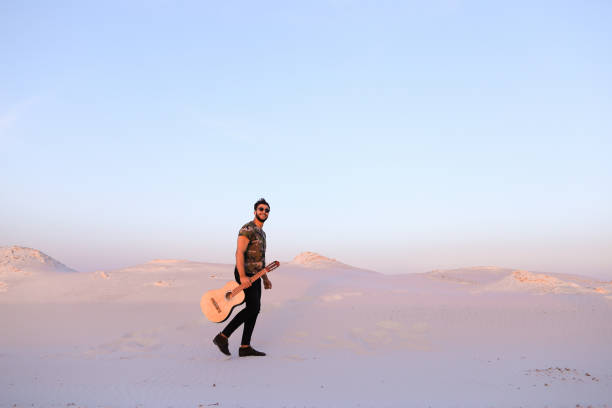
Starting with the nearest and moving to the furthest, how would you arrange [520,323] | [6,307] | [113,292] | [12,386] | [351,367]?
1. [12,386]
2. [351,367]
3. [520,323]
4. [6,307]
5. [113,292]

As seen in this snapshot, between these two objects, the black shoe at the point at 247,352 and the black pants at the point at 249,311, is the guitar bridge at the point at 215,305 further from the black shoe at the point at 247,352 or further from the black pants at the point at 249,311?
the black shoe at the point at 247,352

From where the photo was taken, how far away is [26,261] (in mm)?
15117

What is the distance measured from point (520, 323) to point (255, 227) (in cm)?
670

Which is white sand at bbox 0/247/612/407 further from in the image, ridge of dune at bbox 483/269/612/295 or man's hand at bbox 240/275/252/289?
man's hand at bbox 240/275/252/289

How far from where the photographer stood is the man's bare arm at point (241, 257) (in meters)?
7.16

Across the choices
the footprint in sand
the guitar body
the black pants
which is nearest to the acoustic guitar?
the guitar body

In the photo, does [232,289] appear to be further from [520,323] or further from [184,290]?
[520,323]

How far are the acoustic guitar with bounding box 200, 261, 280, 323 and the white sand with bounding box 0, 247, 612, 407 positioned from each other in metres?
0.70

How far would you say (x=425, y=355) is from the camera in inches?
317

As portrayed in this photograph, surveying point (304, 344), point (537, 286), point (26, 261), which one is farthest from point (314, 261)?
point (304, 344)

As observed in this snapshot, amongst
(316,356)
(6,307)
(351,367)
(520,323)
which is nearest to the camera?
(351,367)

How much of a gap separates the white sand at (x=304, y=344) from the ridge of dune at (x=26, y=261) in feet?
0.49

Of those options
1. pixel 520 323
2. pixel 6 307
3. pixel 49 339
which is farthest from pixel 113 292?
pixel 520 323

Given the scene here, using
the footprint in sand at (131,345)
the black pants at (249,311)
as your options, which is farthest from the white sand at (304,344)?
the black pants at (249,311)
